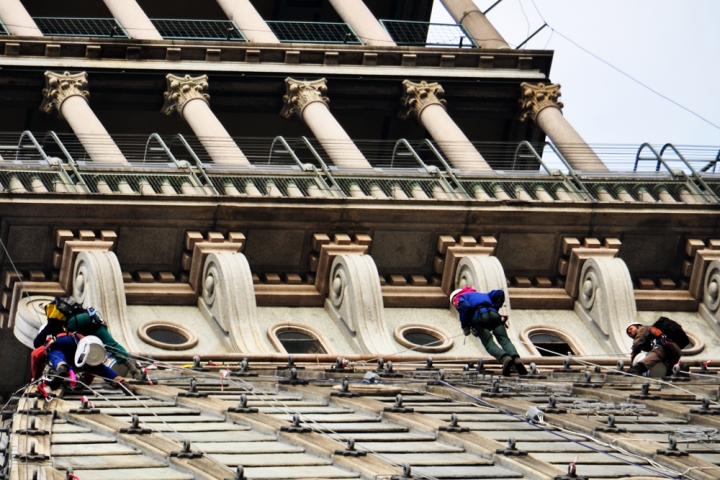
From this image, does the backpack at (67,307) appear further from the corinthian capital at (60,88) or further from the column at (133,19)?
the column at (133,19)

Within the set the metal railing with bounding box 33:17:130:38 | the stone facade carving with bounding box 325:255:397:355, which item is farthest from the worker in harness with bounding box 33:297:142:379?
the metal railing with bounding box 33:17:130:38

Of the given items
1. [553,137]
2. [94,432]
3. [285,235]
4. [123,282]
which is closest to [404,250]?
[285,235]

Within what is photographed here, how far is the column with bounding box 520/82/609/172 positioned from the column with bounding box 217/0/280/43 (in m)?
7.93

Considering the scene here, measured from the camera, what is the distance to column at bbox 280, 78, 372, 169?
83.8 metres

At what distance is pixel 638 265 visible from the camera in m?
77.3

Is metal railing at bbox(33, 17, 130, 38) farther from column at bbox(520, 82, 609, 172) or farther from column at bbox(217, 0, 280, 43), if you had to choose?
column at bbox(520, 82, 609, 172)

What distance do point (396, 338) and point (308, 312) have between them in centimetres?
237

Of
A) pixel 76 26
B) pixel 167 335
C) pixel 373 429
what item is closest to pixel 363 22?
pixel 76 26

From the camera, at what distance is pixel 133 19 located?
9012 cm

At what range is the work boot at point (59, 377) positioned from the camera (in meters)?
54.9

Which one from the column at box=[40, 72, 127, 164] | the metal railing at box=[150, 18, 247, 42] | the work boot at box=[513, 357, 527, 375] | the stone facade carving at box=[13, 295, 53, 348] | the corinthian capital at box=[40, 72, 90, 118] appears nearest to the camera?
the work boot at box=[513, 357, 527, 375]

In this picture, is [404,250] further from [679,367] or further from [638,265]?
[679,367]

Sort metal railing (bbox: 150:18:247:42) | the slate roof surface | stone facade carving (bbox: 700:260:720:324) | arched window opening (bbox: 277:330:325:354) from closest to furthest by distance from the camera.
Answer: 1. the slate roof surface
2. arched window opening (bbox: 277:330:325:354)
3. stone facade carving (bbox: 700:260:720:324)
4. metal railing (bbox: 150:18:247:42)

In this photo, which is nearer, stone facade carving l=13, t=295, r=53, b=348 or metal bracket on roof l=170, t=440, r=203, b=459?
metal bracket on roof l=170, t=440, r=203, b=459
